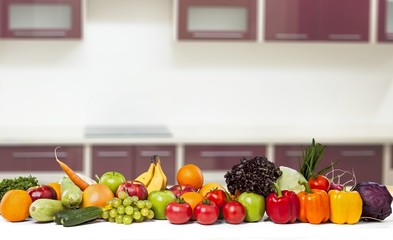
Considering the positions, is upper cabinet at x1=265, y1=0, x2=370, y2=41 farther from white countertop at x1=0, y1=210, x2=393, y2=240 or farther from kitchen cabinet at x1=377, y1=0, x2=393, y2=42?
white countertop at x1=0, y1=210, x2=393, y2=240

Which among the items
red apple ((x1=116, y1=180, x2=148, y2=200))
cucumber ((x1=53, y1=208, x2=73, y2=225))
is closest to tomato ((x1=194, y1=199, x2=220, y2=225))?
red apple ((x1=116, y1=180, x2=148, y2=200))

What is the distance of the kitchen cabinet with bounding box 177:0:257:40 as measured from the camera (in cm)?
523

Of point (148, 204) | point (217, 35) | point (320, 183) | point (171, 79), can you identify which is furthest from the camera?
point (171, 79)

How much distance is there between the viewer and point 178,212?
227 cm

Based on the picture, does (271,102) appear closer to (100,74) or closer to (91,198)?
(100,74)

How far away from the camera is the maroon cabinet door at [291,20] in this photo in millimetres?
5293

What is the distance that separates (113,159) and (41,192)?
2609 mm

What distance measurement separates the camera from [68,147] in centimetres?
492

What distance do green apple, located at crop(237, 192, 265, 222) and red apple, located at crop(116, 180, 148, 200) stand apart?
1.04 ft

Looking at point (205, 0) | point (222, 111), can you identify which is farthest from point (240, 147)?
point (205, 0)

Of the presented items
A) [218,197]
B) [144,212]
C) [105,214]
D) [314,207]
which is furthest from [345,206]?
[105,214]

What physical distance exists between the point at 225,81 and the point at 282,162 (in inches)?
36.6

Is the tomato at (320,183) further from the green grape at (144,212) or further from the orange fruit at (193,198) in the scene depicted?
the green grape at (144,212)

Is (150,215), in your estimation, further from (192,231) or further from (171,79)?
(171,79)
